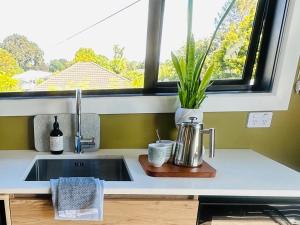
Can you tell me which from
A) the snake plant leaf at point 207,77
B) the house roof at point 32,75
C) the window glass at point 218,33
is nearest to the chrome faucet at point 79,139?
Result: the house roof at point 32,75

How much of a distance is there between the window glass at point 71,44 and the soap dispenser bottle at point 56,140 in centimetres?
30

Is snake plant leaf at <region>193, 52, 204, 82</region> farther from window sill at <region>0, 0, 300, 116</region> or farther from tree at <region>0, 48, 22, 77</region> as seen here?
tree at <region>0, 48, 22, 77</region>

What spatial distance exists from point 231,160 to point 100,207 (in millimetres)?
795

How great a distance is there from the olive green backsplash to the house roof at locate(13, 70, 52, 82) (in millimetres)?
264

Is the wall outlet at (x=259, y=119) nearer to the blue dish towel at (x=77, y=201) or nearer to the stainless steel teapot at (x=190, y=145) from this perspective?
the stainless steel teapot at (x=190, y=145)

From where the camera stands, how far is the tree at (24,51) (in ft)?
4.96

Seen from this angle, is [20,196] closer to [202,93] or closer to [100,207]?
[100,207]

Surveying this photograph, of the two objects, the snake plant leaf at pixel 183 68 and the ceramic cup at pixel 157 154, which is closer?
the ceramic cup at pixel 157 154

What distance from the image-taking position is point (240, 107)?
157 centimetres

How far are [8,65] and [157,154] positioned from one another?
3.68 ft

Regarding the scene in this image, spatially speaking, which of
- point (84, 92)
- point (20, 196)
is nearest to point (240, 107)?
point (84, 92)

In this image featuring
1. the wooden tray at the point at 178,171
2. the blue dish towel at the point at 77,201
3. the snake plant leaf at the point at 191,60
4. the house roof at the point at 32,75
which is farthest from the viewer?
the house roof at the point at 32,75

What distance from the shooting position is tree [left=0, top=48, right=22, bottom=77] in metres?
1.53

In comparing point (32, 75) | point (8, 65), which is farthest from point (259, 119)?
point (8, 65)
